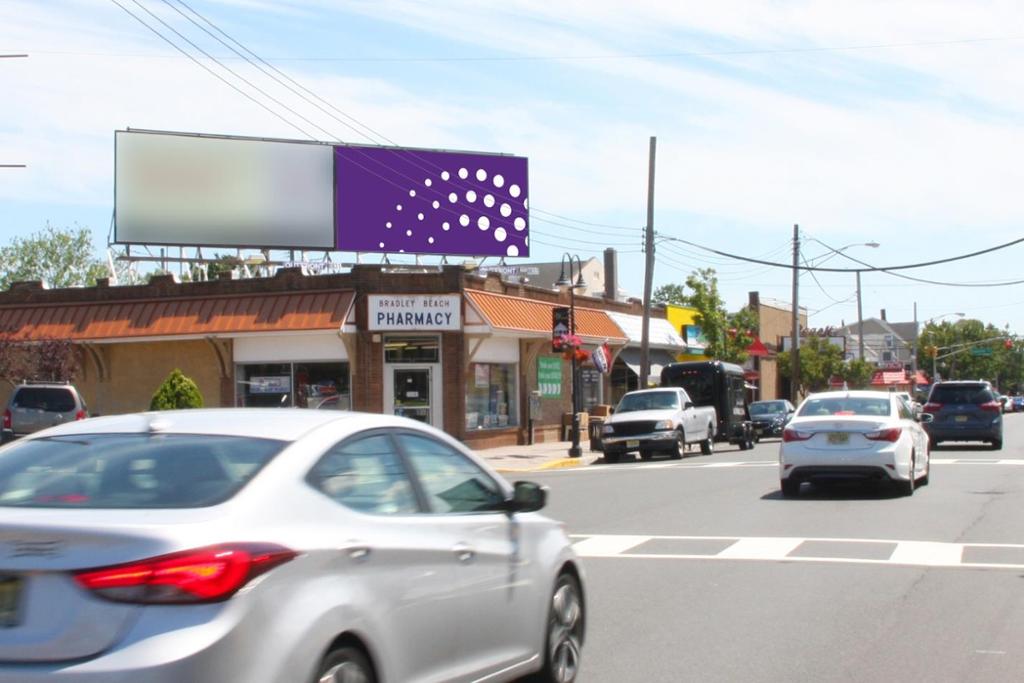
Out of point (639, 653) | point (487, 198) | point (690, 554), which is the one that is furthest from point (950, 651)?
point (487, 198)

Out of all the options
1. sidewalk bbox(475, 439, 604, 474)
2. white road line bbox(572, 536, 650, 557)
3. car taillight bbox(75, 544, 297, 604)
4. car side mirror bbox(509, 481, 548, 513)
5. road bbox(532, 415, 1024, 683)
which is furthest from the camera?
sidewalk bbox(475, 439, 604, 474)

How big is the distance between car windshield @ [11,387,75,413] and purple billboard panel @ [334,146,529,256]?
17.8m

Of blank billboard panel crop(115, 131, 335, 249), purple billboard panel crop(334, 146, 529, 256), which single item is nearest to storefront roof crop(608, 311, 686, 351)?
purple billboard panel crop(334, 146, 529, 256)

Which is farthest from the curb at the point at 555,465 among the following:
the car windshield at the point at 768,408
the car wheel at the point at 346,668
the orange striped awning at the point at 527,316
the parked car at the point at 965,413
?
the car wheel at the point at 346,668

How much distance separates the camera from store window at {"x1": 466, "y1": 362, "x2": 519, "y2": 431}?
37625 mm

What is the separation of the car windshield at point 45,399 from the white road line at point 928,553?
19003 mm

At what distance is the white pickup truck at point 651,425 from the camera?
31.8 m

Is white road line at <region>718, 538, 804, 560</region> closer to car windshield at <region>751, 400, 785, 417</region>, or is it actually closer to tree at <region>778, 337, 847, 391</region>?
car windshield at <region>751, 400, 785, 417</region>

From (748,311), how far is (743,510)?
165 ft

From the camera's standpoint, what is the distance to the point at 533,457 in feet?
111

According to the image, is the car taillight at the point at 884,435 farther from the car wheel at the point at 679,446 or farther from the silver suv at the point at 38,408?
the silver suv at the point at 38,408

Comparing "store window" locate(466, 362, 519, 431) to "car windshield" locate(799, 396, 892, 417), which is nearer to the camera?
"car windshield" locate(799, 396, 892, 417)

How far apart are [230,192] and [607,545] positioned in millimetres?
32463

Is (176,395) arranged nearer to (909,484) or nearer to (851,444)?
(851,444)
